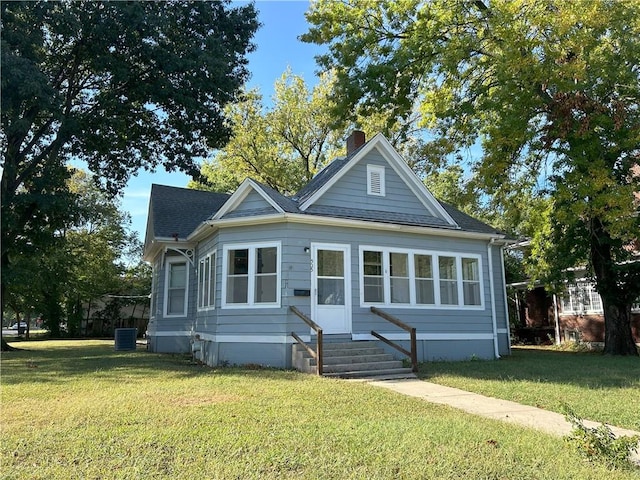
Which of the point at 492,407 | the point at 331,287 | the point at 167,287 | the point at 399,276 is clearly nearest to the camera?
the point at 492,407

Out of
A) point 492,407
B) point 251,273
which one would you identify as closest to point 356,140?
point 251,273

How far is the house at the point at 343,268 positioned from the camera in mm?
11359

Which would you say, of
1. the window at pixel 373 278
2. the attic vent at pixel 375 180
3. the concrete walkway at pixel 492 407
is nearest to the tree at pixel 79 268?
the attic vent at pixel 375 180

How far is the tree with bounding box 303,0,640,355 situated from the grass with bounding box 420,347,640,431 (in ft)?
13.7

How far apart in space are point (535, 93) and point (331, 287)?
8652 mm

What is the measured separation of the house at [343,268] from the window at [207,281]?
1.2 inches

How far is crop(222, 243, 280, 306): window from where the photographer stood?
37.5 ft

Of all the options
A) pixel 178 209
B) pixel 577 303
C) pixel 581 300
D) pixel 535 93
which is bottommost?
pixel 577 303

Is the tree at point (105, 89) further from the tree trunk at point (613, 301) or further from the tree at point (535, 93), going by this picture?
the tree trunk at point (613, 301)

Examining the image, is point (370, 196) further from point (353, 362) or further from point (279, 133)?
point (279, 133)

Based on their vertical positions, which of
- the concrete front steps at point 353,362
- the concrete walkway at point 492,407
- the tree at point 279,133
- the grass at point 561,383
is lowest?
the concrete walkway at point 492,407

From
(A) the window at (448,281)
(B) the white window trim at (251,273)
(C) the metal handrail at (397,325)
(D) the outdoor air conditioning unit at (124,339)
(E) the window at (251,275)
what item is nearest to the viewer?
(C) the metal handrail at (397,325)

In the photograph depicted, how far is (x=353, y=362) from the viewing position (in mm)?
10344

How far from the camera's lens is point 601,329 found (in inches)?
793
